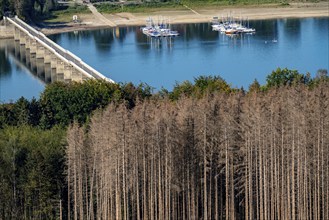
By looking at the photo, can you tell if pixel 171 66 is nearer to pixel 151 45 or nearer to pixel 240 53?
pixel 240 53

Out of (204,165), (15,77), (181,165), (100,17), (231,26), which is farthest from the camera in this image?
(100,17)

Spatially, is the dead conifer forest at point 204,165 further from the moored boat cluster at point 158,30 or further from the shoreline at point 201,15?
the shoreline at point 201,15

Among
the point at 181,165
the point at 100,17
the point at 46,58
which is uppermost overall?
the point at 181,165

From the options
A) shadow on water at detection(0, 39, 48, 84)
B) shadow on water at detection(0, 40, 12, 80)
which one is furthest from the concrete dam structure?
shadow on water at detection(0, 40, 12, 80)

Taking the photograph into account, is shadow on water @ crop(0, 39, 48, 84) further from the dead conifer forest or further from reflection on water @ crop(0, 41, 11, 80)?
the dead conifer forest

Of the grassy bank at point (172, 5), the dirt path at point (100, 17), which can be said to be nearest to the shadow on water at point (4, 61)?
the dirt path at point (100, 17)

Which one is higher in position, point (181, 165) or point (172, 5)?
point (181, 165)

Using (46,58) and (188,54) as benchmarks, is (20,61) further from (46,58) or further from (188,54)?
(188,54)

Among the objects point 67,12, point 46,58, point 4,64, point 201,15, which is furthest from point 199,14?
point 4,64
